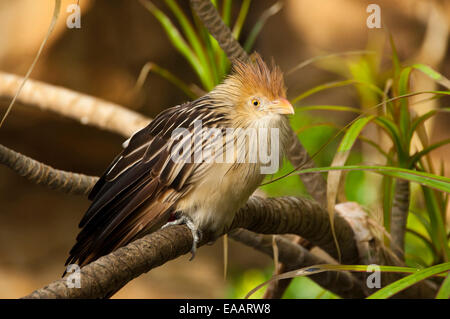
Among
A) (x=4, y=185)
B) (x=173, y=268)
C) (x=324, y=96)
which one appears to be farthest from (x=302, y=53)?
(x=4, y=185)

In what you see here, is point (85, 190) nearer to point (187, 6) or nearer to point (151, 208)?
point (151, 208)

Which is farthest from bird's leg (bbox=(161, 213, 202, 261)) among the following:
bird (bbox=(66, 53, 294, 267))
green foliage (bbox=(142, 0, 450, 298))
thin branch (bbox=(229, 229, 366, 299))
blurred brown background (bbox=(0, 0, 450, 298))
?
blurred brown background (bbox=(0, 0, 450, 298))

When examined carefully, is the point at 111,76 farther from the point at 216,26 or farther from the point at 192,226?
the point at 192,226

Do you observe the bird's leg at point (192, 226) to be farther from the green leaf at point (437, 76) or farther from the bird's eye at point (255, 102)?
the green leaf at point (437, 76)

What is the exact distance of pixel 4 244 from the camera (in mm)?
2660

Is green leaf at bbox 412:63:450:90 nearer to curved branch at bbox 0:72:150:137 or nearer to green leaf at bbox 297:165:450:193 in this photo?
green leaf at bbox 297:165:450:193

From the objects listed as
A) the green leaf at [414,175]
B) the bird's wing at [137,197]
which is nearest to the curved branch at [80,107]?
the bird's wing at [137,197]

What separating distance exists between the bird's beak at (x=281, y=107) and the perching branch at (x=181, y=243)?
0.22 m

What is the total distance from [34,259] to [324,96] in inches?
69.7

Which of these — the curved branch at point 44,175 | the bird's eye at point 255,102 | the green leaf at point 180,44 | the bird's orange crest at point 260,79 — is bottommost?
the curved branch at point 44,175

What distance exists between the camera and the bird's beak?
0.96 metres

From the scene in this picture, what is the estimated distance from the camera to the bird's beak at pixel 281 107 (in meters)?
0.96

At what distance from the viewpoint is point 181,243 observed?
2.93 feet
